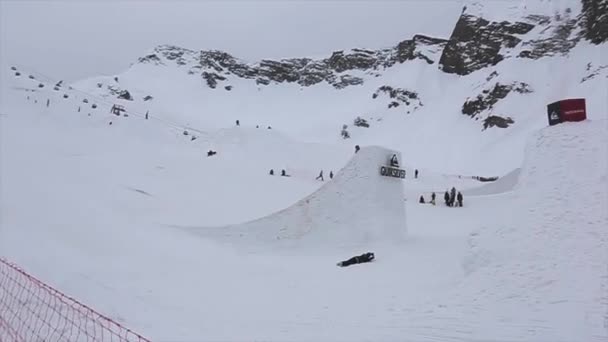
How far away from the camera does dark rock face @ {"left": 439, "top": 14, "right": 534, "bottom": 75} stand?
55094mm

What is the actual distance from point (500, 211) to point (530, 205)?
2.21 feet

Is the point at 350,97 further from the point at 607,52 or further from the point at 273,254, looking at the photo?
the point at 273,254

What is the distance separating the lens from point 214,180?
18344 mm

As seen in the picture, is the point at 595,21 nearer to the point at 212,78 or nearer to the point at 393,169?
the point at 393,169

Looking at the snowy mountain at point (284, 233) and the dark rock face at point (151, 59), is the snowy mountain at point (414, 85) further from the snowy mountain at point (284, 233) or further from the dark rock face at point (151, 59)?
the snowy mountain at point (284, 233)

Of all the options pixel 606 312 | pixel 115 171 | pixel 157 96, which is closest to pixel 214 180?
pixel 115 171

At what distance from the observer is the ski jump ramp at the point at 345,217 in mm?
12562

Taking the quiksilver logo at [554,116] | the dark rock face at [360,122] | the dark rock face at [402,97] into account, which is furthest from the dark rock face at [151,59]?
the quiksilver logo at [554,116]

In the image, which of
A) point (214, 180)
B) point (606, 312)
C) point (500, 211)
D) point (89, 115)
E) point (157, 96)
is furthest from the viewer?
point (157, 96)

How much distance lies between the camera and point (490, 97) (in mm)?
48438

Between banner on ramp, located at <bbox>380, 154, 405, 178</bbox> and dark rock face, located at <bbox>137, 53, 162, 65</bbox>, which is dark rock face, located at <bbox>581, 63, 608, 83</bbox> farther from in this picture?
dark rock face, located at <bbox>137, 53, 162, 65</bbox>

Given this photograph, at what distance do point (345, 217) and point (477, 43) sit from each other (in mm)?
53262

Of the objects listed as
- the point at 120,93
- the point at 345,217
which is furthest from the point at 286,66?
the point at 345,217

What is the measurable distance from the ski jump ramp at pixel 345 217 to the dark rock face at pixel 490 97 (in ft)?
128
